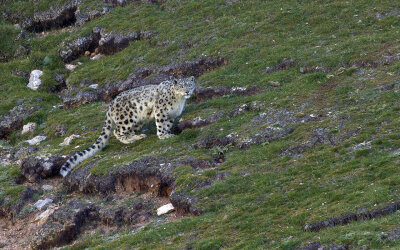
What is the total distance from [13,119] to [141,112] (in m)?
9.45

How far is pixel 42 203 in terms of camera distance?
79.5ft

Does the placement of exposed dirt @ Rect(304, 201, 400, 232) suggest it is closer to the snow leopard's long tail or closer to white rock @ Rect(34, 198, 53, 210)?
white rock @ Rect(34, 198, 53, 210)

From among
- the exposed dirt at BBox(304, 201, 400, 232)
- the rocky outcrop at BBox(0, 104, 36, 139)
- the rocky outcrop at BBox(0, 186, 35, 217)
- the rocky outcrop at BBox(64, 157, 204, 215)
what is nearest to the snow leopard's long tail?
the rocky outcrop at BBox(64, 157, 204, 215)

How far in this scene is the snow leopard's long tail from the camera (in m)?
25.5

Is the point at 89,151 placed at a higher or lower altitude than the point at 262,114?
lower

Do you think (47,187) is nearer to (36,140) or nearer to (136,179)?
(136,179)

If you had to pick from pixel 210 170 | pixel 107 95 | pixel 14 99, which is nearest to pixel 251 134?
pixel 210 170

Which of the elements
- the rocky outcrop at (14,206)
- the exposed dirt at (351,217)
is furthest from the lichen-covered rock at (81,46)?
the exposed dirt at (351,217)

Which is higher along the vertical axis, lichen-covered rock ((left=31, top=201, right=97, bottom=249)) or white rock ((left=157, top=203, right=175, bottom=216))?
white rock ((left=157, top=203, right=175, bottom=216))

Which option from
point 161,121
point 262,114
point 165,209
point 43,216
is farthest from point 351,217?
point 43,216

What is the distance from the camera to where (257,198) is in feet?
62.9

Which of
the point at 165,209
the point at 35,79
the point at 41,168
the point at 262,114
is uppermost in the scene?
the point at 35,79

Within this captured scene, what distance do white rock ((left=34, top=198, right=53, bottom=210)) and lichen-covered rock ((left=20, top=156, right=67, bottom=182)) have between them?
81.1 inches

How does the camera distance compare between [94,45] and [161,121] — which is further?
[94,45]
